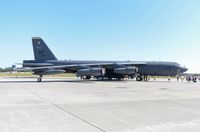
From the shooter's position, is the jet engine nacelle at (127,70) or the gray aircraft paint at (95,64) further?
the gray aircraft paint at (95,64)

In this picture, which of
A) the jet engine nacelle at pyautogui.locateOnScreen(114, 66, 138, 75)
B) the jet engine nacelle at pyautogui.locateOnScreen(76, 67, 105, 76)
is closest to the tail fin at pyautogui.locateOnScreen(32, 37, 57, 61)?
the jet engine nacelle at pyautogui.locateOnScreen(76, 67, 105, 76)

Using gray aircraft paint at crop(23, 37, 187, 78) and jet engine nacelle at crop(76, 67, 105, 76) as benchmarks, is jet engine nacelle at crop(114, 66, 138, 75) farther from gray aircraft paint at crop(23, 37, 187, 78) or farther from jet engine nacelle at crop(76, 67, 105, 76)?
jet engine nacelle at crop(76, 67, 105, 76)

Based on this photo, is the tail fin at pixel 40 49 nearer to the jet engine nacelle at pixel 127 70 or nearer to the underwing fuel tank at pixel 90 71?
the underwing fuel tank at pixel 90 71

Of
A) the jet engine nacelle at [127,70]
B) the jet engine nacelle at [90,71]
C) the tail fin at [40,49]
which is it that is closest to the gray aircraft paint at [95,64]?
the tail fin at [40,49]

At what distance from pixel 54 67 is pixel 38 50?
241 inches

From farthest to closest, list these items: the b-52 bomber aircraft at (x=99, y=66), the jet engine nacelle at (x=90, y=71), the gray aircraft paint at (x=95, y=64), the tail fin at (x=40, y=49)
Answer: the tail fin at (x=40, y=49) < the gray aircraft paint at (x=95, y=64) < the b-52 bomber aircraft at (x=99, y=66) < the jet engine nacelle at (x=90, y=71)

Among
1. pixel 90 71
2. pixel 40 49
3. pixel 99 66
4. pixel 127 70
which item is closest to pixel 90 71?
pixel 90 71

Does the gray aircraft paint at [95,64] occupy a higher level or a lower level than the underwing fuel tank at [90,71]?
higher

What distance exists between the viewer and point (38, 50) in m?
44.9

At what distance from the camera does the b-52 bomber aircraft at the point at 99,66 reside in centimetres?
4211

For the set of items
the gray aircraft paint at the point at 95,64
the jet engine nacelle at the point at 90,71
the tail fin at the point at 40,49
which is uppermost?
the tail fin at the point at 40,49

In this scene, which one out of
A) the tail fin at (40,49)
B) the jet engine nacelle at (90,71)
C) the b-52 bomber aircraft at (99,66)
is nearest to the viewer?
the jet engine nacelle at (90,71)

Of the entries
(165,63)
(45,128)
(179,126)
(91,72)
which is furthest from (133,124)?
(165,63)

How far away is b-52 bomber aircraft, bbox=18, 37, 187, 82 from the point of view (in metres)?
42.1
